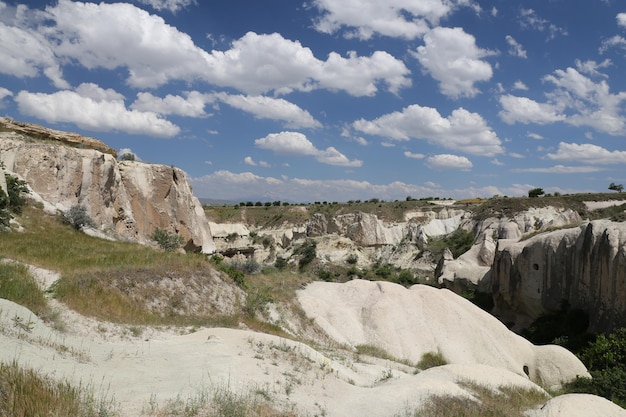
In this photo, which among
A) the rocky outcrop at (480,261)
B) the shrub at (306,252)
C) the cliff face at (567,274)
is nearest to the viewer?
the cliff face at (567,274)

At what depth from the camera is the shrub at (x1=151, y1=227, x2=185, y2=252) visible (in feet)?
88.4

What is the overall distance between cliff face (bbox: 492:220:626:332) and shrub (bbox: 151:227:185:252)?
23.4 metres

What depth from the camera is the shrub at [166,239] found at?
2696 centimetres

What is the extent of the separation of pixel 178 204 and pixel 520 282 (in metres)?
25.0

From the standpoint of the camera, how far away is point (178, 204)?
101 ft

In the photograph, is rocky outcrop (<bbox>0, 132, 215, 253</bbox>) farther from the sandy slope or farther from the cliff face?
the cliff face

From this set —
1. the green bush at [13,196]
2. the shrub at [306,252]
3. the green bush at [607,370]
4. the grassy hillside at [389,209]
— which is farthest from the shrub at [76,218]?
the grassy hillside at [389,209]

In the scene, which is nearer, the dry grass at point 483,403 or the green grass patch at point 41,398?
the green grass patch at point 41,398

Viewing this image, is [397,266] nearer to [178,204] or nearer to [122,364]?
[178,204]

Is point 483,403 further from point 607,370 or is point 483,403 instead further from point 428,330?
point 428,330

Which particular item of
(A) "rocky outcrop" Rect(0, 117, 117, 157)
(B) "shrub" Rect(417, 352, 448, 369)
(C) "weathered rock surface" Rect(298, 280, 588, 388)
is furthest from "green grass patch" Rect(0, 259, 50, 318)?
(A) "rocky outcrop" Rect(0, 117, 117, 157)

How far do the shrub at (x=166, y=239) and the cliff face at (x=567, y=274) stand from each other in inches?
920

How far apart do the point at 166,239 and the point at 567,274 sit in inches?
1022

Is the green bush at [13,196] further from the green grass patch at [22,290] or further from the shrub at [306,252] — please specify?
the shrub at [306,252]
